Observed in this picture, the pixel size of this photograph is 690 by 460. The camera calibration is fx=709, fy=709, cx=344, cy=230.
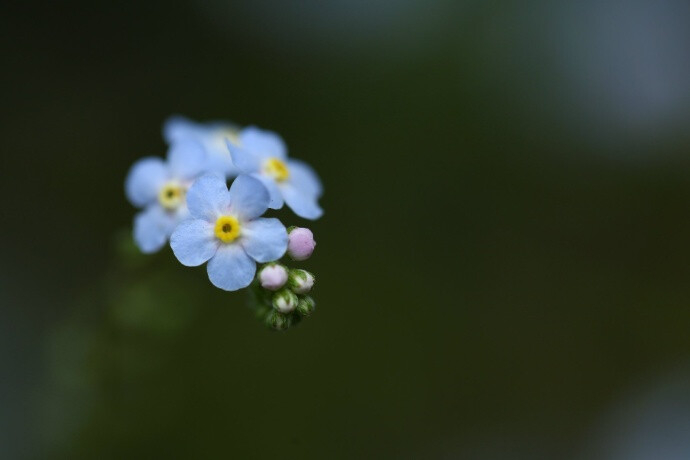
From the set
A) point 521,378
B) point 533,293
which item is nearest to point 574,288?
point 533,293

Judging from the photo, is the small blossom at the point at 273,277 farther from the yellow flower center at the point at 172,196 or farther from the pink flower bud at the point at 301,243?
the yellow flower center at the point at 172,196

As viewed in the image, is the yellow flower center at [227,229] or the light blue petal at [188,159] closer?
the yellow flower center at [227,229]

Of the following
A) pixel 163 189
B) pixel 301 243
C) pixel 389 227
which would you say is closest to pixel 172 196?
pixel 163 189

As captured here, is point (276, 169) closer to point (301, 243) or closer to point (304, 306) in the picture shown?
point (301, 243)

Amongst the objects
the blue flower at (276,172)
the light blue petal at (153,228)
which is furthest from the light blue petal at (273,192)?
the light blue petal at (153,228)

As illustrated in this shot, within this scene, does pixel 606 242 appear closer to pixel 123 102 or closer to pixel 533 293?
pixel 533 293

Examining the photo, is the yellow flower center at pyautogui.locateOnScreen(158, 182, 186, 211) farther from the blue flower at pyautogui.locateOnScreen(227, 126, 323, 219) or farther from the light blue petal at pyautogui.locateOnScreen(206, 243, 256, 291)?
the light blue petal at pyautogui.locateOnScreen(206, 243, 256, 291)

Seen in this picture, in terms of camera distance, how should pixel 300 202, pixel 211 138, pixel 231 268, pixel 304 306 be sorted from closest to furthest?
pixel 231 268, pixel 304 306, pixel 300 202, pixel 211 138
